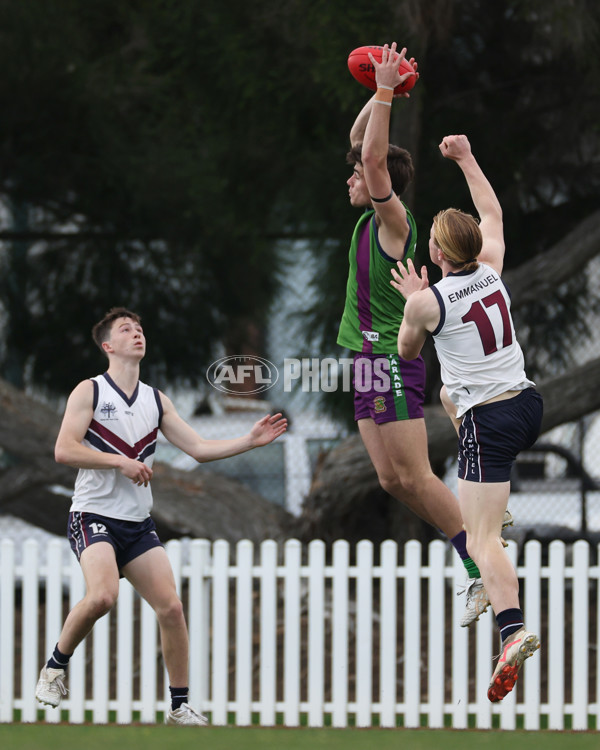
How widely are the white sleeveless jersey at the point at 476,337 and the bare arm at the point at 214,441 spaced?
0.87 meters

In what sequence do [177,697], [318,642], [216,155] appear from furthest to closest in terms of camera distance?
1. [216,155]
2. [318,642]
3. [177,697]

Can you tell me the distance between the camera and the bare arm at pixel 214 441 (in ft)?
16.0

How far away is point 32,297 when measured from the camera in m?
9.92

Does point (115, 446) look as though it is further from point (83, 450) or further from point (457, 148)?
point (457, 148)

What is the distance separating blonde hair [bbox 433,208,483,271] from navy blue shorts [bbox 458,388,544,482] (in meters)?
0.54

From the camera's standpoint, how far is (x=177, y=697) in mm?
5285

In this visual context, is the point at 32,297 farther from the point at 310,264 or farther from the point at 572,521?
the point at 572,521

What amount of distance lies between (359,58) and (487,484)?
194 centimetres

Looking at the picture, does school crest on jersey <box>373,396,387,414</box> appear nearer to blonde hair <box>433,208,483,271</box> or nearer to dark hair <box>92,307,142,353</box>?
blonde hair <box>433,208,483,271</box>

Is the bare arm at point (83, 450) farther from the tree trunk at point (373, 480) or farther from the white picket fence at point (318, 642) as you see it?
the tree trunk at point (373, 480)

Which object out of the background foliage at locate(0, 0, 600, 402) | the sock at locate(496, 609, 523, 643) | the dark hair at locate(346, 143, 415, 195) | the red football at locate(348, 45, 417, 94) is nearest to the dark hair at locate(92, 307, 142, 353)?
the dark hair at locate(346, 143, 415, 195)

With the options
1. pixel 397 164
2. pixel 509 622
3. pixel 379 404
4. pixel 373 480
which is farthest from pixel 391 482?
pixel 373 480

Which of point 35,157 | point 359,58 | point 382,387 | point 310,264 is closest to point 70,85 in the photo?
point 35,157

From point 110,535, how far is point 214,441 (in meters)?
0.61
